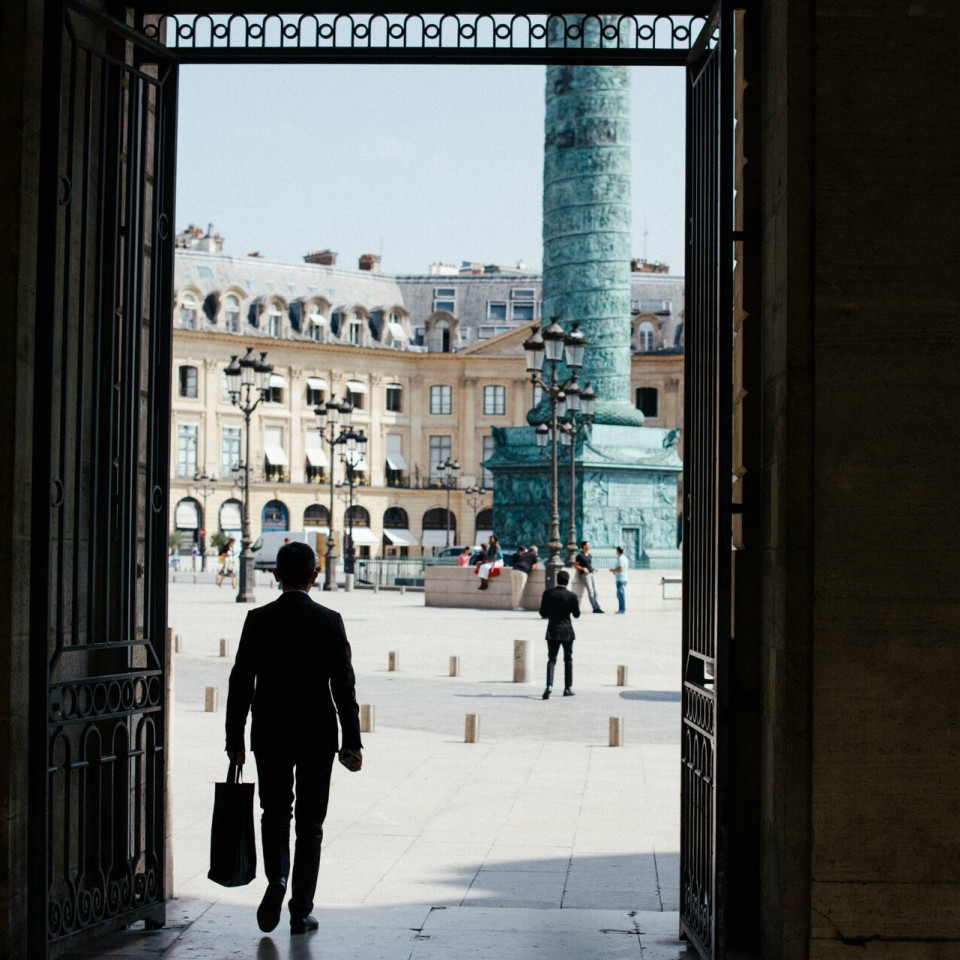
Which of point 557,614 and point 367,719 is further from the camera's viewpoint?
point 557,614

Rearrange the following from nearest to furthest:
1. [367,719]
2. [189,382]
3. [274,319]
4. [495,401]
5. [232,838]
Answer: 1. [232,838]
2. [367,719]
3. [189,382]
4. [274,319]
5. [495,401]

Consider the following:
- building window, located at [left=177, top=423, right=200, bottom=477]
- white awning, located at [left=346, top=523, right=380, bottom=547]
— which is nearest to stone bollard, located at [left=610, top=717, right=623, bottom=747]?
building window, located at [left=177, top=423, right=200, bottom=477]

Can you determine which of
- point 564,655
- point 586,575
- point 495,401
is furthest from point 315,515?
point 564,655

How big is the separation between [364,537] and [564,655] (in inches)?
2249

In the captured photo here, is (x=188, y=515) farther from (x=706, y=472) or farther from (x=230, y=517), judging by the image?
(x=706, y=472)

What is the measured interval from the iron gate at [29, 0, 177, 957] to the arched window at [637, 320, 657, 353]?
7043 centimetres

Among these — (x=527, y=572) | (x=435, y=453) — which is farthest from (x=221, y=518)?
(x=527, y=572)

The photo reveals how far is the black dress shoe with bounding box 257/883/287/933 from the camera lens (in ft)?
18.4

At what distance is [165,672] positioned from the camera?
6004 millimetres

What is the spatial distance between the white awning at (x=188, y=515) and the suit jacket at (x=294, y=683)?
6242 centimetres

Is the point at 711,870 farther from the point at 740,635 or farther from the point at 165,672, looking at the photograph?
the point at 165,672

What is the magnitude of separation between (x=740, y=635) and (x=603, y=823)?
326 centimetres

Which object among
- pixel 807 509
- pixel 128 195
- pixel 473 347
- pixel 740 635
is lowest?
pixel 740 635

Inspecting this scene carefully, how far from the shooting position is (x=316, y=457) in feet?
238
